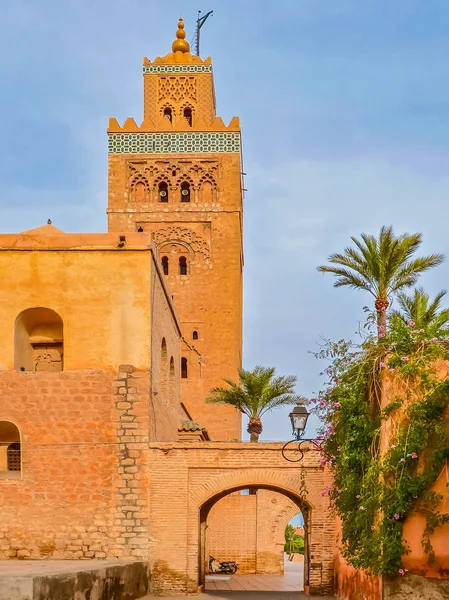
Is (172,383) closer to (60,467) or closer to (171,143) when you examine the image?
(60,467)

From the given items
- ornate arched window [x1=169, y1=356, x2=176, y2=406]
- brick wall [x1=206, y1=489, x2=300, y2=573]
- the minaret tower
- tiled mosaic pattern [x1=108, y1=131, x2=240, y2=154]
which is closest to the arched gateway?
ornate arched window [x1=169, y1=356, x2=176, y2=406]

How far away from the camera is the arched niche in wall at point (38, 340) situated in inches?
705

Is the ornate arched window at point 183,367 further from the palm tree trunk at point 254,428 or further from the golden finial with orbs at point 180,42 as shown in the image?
the golden finial with orbs at point 180,42

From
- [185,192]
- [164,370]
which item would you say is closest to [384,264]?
[164,370]

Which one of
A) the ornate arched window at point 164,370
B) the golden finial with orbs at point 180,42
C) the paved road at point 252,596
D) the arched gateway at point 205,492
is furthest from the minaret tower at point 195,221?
the arched gateway at point 205,492

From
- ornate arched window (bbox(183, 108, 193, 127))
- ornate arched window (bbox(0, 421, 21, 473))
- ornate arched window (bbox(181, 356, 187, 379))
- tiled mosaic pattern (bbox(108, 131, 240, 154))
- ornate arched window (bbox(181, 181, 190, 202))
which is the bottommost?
ornate arched window (bbox(0, 421, 21, 473))

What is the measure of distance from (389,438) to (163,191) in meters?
25.3

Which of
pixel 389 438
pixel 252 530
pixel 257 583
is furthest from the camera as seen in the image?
pixel 252 530

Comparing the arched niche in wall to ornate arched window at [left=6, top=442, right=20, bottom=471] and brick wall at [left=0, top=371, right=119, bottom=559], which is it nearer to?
brick wall at [left=0, top=371, right=119, bottom=559]

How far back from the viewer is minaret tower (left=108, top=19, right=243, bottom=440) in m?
34.5

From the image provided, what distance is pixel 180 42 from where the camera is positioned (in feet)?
130

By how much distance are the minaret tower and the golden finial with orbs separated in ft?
13.0

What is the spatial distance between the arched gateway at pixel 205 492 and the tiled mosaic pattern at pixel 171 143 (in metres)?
19.7

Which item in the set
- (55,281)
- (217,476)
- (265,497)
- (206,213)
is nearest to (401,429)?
(217,476)
